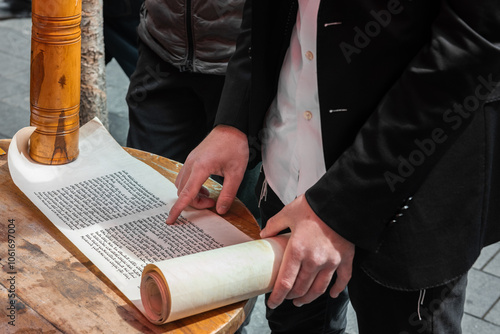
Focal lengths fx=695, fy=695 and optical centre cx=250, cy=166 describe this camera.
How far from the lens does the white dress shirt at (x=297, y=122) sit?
1347mm

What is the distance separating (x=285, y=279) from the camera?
119cm

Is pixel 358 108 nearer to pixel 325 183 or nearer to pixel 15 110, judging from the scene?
pixel 325 183

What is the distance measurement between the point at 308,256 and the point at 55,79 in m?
0.74

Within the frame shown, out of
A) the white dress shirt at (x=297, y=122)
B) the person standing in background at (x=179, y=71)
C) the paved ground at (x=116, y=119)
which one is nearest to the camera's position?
the white dress shirt at (x=297, y=122)

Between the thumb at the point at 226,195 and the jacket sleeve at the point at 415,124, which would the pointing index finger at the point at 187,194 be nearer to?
the thumb at the point at 226,195

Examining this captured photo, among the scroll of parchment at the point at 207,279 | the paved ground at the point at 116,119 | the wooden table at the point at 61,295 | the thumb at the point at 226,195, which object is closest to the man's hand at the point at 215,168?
the thumb at the point at 226,195

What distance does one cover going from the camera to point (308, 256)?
1173 mm

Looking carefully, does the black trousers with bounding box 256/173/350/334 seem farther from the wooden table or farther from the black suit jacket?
the black suit jacket

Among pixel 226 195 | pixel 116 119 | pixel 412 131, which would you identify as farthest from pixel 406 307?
pixel 116 119

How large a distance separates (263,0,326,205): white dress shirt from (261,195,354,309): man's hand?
0.20m

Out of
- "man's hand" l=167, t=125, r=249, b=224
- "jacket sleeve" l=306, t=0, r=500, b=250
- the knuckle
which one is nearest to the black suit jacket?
"jacket sleeve" l=306, t=0, r=500, b=250

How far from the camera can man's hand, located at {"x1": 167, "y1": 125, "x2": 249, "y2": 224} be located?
1.45m

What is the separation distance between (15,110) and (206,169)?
116 inches

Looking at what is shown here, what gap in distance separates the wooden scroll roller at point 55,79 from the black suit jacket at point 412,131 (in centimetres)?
59
